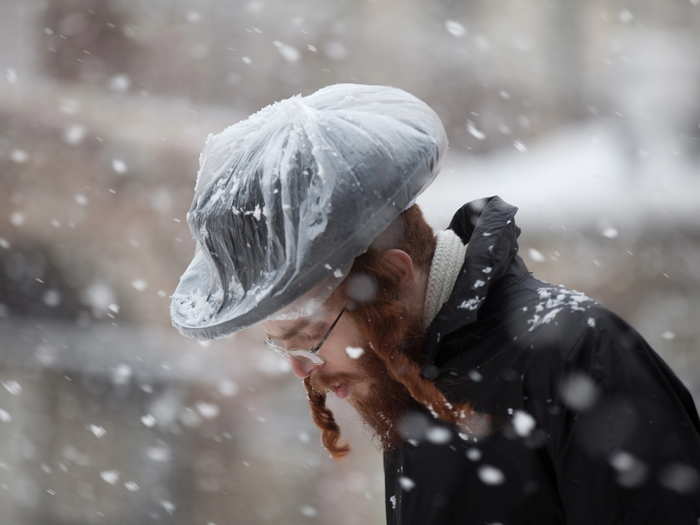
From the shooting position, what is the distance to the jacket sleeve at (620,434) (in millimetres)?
1528

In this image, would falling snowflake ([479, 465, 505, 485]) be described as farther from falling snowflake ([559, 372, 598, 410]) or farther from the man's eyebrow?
the man's eyebrow

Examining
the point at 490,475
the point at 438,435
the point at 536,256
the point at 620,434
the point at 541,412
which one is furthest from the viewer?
the point at 536,256

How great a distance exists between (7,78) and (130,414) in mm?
2586

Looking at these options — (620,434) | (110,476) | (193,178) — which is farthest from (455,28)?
(620,434)

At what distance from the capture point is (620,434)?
5.12ft

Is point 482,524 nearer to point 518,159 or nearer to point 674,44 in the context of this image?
point 518,159

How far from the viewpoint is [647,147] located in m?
6.05

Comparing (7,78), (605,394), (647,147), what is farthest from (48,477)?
(605,394)

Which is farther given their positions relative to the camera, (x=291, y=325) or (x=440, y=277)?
(x=291, y=325)

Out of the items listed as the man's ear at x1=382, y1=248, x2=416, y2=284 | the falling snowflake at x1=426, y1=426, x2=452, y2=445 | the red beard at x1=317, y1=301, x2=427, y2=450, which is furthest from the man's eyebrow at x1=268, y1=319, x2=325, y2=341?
the falling snowflake at x1=426, y1=426, x2=452, y2=445

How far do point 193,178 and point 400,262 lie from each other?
172 inches

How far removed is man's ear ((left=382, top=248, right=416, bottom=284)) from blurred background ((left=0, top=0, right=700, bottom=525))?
4.14 meters

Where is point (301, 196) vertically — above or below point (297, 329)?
above

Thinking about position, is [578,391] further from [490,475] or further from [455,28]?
[455,28]
